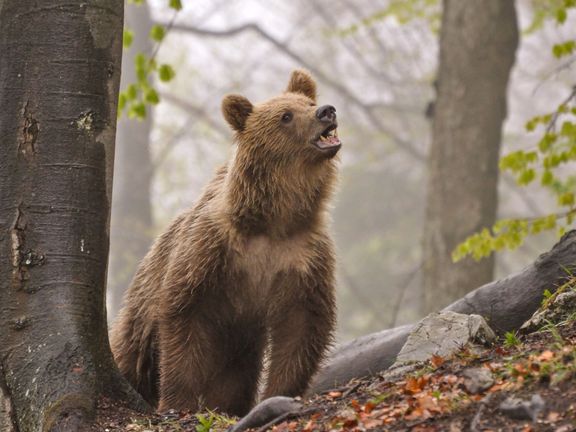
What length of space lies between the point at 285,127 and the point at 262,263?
88cm

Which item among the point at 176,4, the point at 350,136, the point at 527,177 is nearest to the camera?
the point at 176,4

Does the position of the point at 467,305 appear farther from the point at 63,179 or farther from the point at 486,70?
the point at 486,70

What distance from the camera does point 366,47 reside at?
1091 inches

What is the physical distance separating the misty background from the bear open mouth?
14250 mm

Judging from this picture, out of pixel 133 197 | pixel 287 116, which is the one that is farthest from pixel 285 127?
pixel 133 197

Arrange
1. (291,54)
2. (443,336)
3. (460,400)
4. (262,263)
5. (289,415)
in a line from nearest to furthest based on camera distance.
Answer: (460,400)
(289,415)
(443,336)
(262,263)
(291,54)

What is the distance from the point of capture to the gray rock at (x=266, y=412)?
433cm

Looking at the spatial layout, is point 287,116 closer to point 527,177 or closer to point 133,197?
point 527,177

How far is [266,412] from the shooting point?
172 inches

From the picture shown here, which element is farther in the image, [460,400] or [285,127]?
[285,127]

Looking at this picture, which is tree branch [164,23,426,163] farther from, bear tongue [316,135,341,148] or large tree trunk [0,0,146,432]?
large tree trunk [0,0,146,432]

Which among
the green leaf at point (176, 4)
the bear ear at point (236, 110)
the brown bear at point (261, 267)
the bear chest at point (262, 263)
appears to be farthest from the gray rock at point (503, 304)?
the green leaf at point (176, 4)

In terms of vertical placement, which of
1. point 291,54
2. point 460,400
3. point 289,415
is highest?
point 291,54

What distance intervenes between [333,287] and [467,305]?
0.94 meters
